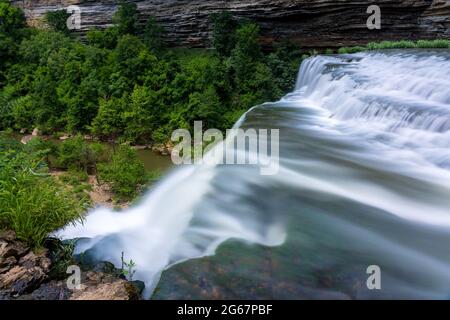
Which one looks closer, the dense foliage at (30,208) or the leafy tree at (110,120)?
the dense foliage at (30,208)

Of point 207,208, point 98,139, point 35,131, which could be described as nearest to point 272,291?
point 207,208

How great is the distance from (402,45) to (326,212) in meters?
12.6

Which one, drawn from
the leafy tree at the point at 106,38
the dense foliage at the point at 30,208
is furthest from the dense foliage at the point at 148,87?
the dense foliage at the point at 30,208

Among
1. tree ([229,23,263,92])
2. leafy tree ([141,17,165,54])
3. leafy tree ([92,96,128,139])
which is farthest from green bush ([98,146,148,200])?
leafy tree ([141,17,165,54])

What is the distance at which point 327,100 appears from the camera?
1077cm

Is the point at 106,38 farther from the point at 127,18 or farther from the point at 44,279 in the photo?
the point at 44,279

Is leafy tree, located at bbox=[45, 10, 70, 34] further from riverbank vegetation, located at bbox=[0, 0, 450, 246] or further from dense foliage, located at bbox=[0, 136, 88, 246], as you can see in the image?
dense foliage, located at bbox=[0, 136, 88, 246]

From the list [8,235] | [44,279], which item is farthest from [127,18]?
[44,279]

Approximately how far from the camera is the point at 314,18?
1591 cm

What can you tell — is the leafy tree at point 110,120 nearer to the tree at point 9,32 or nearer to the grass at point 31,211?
the grass at point 31,211

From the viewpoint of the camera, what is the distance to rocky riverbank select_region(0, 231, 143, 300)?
11.7ft

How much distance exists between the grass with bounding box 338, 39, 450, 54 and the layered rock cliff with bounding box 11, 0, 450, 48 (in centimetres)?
55

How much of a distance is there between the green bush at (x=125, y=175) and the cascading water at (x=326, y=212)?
3.69ft

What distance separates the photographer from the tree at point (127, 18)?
17797mm
